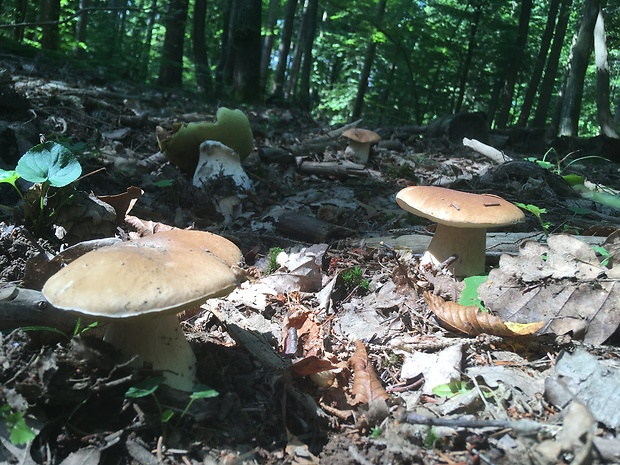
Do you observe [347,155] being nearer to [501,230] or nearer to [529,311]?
[501,230]

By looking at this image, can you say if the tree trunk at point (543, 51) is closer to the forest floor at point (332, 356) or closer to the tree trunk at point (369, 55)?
the tree trunk at point (369, 55)

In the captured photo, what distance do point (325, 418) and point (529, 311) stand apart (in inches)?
48.7

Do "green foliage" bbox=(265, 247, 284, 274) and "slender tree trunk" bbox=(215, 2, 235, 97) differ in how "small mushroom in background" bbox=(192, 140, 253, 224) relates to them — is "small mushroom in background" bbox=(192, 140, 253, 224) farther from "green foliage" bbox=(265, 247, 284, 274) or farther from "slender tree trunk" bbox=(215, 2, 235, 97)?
"slender tree trunk" bbox=(215, 2, 235, 97)

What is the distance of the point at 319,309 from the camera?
2.75 m

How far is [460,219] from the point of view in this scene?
263cm

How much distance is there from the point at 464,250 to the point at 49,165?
8.50 ft

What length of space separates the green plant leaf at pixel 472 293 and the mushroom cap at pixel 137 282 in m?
1.48

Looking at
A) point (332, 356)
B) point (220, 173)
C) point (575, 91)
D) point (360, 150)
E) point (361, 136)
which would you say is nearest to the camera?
point (332, 356)

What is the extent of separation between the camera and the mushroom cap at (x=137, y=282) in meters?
1.39

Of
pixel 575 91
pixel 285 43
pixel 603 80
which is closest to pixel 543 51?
pixel 603 80

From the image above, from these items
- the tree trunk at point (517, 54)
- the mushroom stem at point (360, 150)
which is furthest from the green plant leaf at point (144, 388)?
the tree trunk at point (517, 54)

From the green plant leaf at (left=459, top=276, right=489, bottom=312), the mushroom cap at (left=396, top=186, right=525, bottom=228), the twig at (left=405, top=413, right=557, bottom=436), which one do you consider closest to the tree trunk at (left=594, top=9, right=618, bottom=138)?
the mushroom cap at (left=396, top=186, right=525, bottom=228)

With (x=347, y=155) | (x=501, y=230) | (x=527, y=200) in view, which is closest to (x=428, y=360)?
(x=501, y=230)

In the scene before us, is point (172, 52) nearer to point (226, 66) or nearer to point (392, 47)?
point (226, 66)
